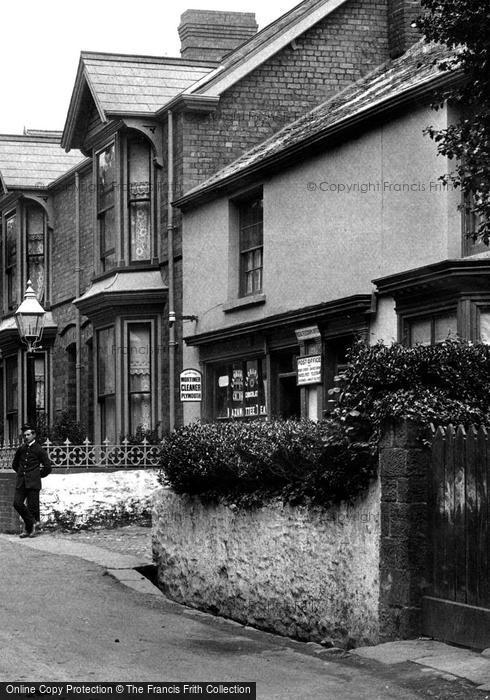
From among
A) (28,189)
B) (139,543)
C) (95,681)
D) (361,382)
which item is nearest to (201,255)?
(139,543)

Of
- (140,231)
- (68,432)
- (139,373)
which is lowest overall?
(68,432)

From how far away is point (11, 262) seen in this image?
32562 mm

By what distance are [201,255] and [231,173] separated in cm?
200

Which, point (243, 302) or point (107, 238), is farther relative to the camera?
point (107, 238)

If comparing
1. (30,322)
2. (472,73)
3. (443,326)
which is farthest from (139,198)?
(472,73)

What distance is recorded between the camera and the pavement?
8891 millimetres

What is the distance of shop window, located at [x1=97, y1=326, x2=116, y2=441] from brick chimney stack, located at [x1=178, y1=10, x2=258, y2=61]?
7197mm

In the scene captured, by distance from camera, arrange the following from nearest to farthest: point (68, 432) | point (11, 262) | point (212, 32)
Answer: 1. point (68, 432)
2. point (212, 32)
3. point (11, 262)

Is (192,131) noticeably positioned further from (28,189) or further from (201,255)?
(28,189)

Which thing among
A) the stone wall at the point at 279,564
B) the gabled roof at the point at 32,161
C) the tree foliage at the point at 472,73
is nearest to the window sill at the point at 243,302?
the stone wall at the point at 279,564

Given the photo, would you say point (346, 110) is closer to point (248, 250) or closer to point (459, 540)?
point (248, 250)

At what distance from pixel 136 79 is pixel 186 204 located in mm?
3626

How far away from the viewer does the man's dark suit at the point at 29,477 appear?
19922 mm

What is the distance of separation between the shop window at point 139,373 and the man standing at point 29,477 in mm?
5033
